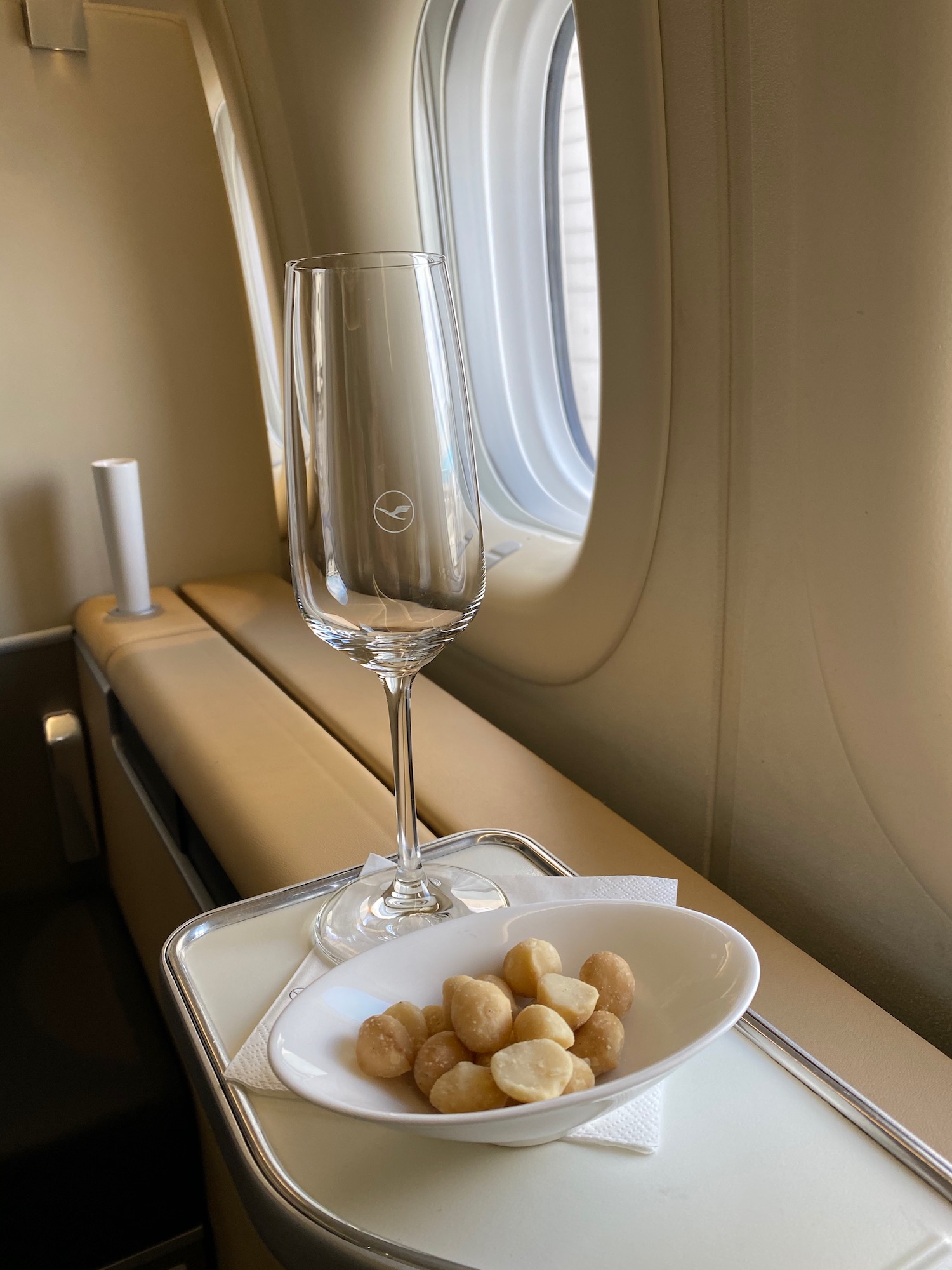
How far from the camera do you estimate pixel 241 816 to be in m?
1.00

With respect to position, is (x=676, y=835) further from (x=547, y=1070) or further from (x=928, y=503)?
(x=547, y=1070)

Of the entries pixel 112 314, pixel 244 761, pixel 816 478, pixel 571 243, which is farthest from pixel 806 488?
pixel 112 314

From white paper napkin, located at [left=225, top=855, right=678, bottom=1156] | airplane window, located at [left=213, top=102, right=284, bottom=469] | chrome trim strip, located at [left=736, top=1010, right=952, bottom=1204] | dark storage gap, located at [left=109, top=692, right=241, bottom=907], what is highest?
airplane window, located at [left=213, top=102, right=284, bottom=469]

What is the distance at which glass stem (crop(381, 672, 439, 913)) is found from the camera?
625mm

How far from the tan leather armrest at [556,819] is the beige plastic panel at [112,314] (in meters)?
0.35

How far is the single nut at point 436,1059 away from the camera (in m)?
0.45

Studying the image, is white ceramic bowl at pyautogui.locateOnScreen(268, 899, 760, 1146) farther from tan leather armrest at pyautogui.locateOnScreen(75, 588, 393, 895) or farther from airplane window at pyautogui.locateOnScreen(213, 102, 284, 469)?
airplane window at pyautogui.locateOnScreen(213, 102, 284, 469)

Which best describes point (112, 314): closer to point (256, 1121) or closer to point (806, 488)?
point (806, 488)

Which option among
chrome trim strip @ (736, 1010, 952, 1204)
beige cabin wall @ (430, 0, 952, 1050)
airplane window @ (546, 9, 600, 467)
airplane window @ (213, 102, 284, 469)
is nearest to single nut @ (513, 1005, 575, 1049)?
chrome trim strip @ (736, 1010, 952, 1204)

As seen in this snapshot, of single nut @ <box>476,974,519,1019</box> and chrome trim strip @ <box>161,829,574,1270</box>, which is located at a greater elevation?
single nut @ <box>476,974,519,1019</box>

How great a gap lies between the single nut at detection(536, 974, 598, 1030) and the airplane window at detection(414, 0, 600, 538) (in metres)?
1.02

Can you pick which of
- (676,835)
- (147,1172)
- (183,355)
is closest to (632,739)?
(676,835)

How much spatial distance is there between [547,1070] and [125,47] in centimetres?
191

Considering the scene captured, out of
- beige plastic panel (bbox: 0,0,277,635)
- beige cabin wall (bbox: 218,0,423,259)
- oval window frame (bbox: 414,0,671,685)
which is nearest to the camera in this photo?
oval window frame (bbox: 414,0,671,685)
